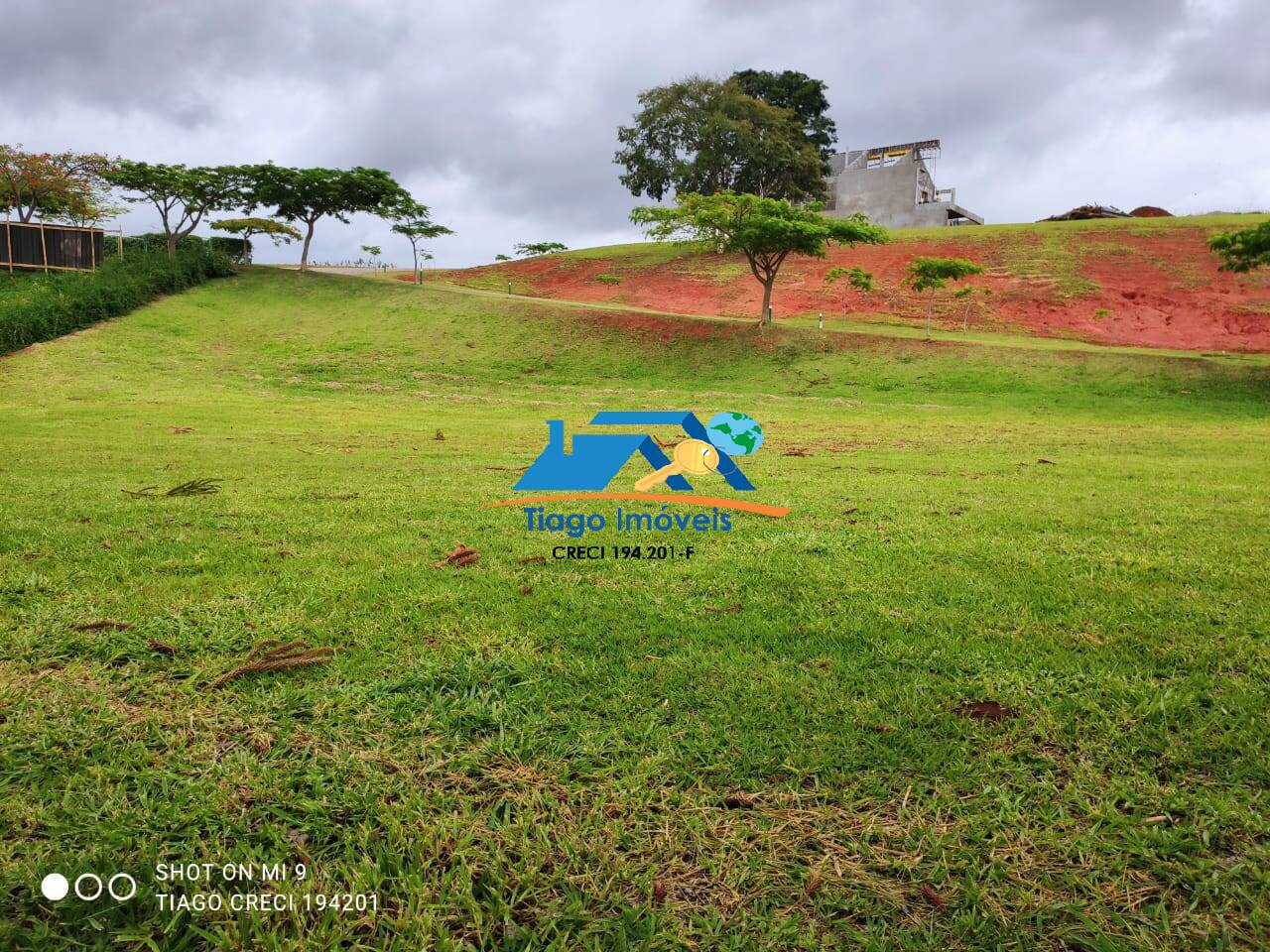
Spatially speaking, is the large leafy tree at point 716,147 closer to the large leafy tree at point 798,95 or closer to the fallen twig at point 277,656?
the large leafy tree at point 798,95

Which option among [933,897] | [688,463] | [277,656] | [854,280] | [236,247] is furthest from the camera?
[236,247]

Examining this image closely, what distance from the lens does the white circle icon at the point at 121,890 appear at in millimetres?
1606

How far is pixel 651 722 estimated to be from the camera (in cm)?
225

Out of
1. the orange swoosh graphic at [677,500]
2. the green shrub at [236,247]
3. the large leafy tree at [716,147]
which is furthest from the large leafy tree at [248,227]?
the orange swoosh graphic at [677,500]

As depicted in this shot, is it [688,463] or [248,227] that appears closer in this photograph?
[688,463]

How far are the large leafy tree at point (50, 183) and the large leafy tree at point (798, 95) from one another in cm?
4604

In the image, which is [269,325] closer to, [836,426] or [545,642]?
[836,426]

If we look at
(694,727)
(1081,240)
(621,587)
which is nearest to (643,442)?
(621,587)

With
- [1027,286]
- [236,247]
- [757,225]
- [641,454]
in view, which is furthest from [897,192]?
[641,454]

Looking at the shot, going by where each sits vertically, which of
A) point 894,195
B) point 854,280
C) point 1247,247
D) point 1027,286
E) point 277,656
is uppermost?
point 894,195

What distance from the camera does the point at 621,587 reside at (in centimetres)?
350

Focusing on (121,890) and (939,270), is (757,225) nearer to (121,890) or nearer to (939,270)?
(939,270)

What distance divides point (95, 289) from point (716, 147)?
40.3 m

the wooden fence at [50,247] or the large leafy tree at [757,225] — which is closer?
the large leafy tree at [757,225]
